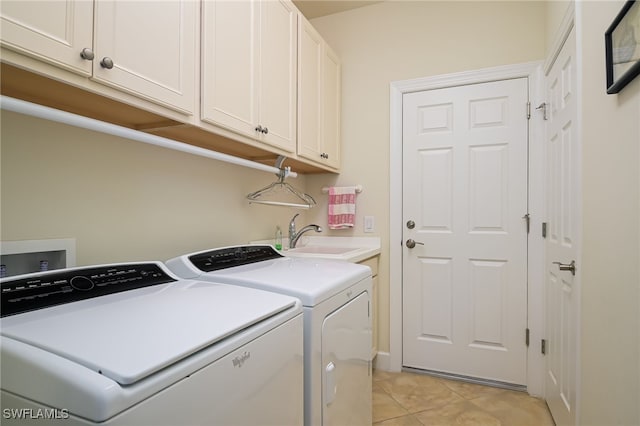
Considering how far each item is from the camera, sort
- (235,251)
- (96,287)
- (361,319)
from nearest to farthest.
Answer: (96,287)
(361,319)
(235,251)

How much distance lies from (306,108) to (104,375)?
1.87 meters

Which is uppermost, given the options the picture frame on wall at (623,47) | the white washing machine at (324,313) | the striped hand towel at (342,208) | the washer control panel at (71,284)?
the picture frame on wall at (623,47)

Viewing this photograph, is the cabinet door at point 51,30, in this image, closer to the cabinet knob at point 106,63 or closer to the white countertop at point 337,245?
the cabinet knob at point 106,63

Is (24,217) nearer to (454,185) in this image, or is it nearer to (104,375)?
(104,375)

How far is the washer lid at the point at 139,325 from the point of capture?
1.94 ft

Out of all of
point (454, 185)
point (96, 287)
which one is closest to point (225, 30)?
point (96, 287)

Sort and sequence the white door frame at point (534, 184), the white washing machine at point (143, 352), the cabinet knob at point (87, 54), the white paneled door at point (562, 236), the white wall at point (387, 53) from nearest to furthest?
1. the white washing machine at point (143, 352)
2. the cabinet knob at point (87, 54)
3. the white paneled door at point (562, 236)
4. the white door frame at point (534, 184)
5. the white wall at point (387, 53)

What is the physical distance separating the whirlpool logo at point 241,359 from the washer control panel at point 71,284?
0.50 m

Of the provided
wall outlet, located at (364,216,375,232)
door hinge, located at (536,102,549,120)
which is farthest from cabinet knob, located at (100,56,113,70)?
door hinge, located at (536,102,549,120)

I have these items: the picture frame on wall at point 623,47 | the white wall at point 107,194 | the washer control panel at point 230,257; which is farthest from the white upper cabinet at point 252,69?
the picture frame on wall at point 623,47

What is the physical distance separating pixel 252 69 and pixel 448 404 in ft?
7.20

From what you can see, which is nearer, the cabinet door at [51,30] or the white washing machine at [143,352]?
the white washing machine at [143,352]

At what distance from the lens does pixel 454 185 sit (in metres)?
2.44

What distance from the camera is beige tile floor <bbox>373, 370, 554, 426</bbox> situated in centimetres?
194
